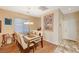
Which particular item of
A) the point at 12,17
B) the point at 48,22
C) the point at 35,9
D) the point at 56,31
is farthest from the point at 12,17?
the point at 56,31

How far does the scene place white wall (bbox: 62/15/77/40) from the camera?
1.65 metres

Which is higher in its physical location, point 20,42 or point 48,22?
point 48,22

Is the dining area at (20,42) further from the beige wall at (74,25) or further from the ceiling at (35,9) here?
the beige wall at (74,25)

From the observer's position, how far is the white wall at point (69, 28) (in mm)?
1653

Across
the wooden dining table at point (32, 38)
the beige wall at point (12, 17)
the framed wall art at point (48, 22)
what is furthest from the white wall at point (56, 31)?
the beige wall at point (12, 17)

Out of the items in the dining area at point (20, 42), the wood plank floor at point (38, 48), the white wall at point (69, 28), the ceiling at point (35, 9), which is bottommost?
the wood plank floor at point (38, 48)

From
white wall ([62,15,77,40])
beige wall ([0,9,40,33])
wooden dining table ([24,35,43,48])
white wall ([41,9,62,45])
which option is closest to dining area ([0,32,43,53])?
wooden dining table ([24,35,43,48])

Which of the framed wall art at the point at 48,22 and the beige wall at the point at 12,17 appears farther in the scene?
the framed wall art at the point at 48,22

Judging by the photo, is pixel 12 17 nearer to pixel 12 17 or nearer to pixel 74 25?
pixel 12 17

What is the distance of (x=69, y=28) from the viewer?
5.48 ft
